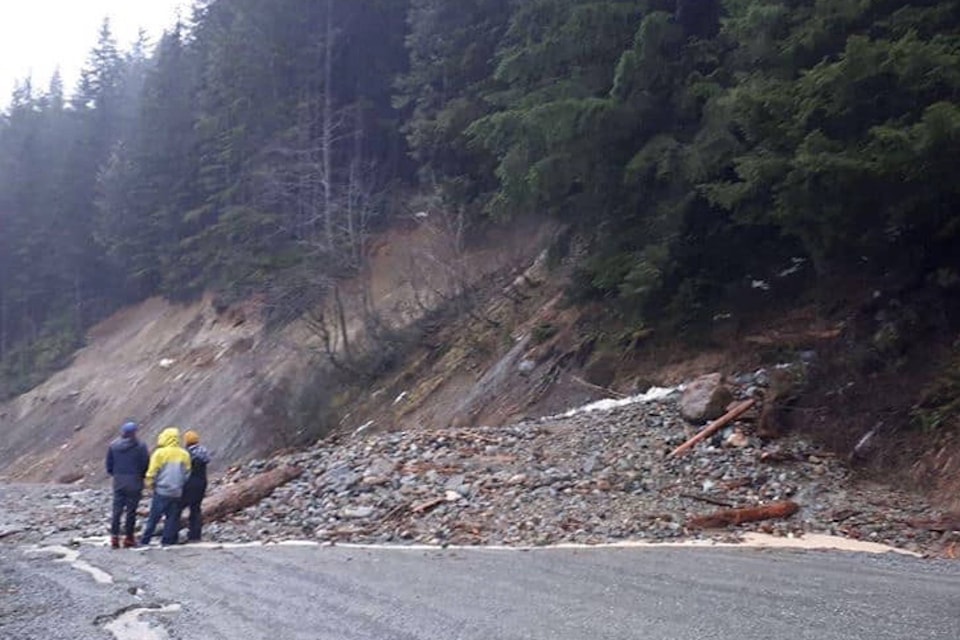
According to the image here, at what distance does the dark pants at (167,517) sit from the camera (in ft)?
48.5

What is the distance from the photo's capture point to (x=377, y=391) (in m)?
27.8

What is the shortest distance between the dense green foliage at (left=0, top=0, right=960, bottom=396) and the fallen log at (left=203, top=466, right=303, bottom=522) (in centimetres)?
651

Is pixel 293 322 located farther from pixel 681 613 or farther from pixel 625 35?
pixel 681 613

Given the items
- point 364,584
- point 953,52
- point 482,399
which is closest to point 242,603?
point 364,584

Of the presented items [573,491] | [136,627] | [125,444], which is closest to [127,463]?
[125,444]

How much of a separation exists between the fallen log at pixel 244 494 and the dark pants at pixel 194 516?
1.30 metres

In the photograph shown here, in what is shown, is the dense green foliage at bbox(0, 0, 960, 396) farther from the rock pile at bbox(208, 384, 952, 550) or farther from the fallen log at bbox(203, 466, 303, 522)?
the fallen log at bbox(203, 466, 303, 522)

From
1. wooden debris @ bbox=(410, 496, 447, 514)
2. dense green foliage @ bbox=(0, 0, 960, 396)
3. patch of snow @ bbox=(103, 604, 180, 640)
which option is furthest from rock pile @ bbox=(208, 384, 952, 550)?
patch of snow @ bbox=(103, 604, 180, 640)

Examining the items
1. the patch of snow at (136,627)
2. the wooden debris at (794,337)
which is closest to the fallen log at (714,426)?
the wooden debris at (794,337)

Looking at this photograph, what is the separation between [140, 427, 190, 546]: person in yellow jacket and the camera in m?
14.8

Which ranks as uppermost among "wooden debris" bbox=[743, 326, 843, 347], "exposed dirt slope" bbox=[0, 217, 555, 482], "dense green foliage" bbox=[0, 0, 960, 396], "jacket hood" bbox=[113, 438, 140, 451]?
"dense green foliage" bbox=[0, 0, 960, 396]

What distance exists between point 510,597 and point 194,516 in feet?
24.7

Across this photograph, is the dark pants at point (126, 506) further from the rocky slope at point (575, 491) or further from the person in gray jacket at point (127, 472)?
the rocky slope at point (575, 491)

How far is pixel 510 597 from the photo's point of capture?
905 cm
